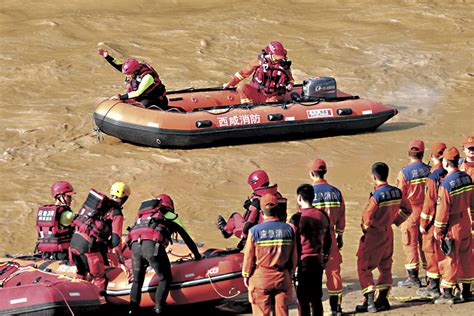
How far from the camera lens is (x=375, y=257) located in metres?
10.9

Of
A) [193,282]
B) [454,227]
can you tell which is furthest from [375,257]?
[193,282]

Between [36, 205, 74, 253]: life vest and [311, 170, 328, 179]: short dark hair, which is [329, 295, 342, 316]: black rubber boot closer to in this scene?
[311, 170, 328, 179]: short dark hair

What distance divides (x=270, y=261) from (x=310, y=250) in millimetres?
676

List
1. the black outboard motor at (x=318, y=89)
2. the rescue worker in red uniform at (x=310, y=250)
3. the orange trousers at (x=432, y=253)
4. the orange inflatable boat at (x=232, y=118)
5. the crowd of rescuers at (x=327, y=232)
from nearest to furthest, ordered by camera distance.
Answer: the rescue worker in red uniform at (x=310, y=250)
the crowd of rescuers at (x=327, y=232)
the orange trousers at (x=432, y=253)
the orange inflatable boat at (x=232, y=118)
the black outboard motor at (x=318, y=89)

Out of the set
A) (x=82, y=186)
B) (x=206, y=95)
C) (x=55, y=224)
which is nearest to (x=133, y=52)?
(x=206, y=95)

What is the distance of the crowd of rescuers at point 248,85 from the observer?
56.1 ft

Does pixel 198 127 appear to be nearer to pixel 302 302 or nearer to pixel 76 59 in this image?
pixel 76 59

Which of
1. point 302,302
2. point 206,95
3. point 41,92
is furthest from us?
point 41,92

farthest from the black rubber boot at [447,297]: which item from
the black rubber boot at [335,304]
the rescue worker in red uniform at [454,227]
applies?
the black rubber boot at [335,304]

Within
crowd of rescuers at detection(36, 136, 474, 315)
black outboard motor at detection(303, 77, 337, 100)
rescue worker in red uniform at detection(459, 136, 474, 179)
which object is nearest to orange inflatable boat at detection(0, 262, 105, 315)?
crowd of rescuers at detection(36, 136, 474, 315)

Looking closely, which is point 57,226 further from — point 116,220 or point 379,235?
point 379,235

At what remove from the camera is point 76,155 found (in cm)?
1733

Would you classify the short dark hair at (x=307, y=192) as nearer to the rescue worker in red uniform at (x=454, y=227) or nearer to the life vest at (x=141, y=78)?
the rescue worker in red uniform at (x=454, y=227)

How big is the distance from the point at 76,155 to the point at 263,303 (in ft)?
26.2
